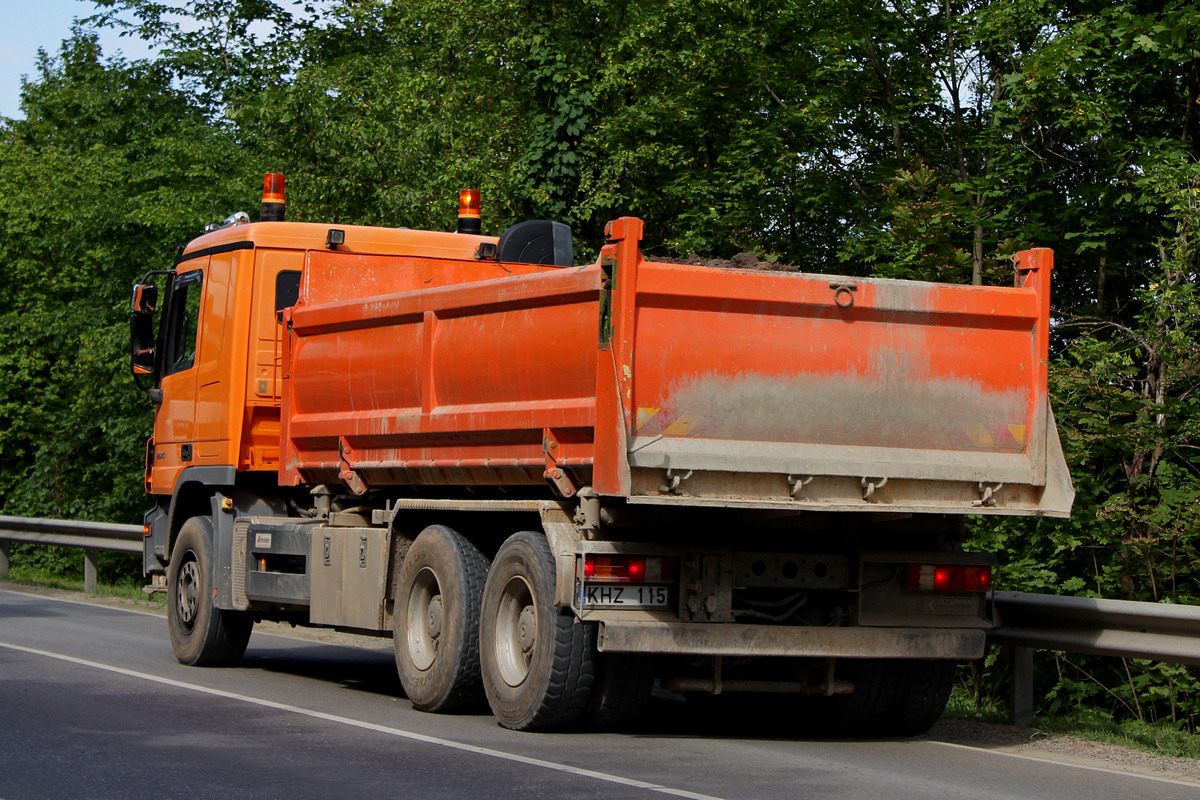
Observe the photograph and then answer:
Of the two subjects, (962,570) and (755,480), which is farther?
(962,570)

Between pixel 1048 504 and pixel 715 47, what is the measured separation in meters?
11.9

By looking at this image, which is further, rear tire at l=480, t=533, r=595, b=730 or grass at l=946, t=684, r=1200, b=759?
grass at l=946, t=684, r=1200, b=759

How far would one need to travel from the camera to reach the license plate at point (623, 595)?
764 centimetres

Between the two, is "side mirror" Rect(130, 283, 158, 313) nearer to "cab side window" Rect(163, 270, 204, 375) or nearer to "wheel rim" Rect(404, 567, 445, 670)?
"cab side window" Rect(163, 270, 204, 375)

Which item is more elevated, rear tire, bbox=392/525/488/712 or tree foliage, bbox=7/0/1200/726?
tree foliage, bbox=7/0/1200/726

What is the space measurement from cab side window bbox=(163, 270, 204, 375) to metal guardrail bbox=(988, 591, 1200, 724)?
21.5 feet

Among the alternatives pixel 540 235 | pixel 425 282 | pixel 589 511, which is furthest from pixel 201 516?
pixel 589 511

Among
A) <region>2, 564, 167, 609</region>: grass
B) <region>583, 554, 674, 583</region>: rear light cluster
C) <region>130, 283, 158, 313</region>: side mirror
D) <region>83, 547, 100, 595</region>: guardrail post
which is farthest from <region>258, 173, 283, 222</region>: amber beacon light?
<region>83, 547, 100, 595</region>: guardrail post

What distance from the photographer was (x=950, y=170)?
16891 mm

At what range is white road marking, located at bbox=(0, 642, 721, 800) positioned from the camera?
6.56m

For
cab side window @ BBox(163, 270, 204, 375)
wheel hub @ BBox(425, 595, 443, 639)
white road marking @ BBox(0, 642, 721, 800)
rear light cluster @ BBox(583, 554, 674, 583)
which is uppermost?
cab side window @ BBox(163, 270, 204, 375)

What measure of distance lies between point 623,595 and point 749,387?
4.01ft

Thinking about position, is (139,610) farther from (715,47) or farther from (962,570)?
(962,570)

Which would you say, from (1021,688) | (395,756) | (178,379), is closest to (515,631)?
(395,756)
